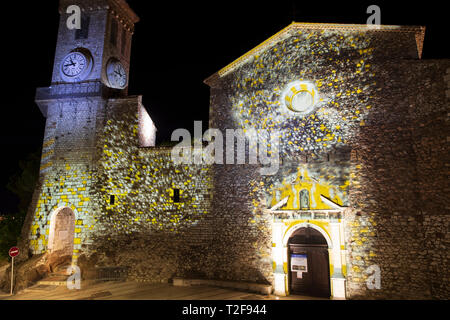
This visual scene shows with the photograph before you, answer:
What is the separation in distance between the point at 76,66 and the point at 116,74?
6.27ft

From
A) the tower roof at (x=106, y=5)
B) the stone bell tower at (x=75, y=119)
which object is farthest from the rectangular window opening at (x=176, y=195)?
the tower roof at (x=106, y=5)

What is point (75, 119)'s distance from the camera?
13117 mm

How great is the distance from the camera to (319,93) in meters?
10.1

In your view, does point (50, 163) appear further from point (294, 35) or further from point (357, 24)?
point (357, 24)

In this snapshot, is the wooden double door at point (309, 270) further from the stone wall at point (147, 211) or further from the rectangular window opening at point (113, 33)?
the rectangular window opening at point (113, 33)

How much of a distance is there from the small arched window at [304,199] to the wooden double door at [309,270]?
136 centimetres

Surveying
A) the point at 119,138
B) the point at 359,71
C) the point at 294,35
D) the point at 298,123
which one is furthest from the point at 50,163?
the point at 359,71

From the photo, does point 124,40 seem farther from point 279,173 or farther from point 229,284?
point 229,284

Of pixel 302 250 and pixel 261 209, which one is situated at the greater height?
pixel 261 209

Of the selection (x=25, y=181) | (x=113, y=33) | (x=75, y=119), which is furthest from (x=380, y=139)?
(x=25, y=181)

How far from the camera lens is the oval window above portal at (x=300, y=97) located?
33.9ft

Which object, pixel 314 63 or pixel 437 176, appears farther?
pixel 314 63

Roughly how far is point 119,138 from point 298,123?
8.25m

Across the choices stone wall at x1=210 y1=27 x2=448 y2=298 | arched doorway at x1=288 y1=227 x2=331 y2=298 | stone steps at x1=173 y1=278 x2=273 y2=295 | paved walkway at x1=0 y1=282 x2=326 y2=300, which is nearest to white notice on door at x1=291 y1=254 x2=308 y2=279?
arched doorway at x1=288 y1=227 x2=331 y2=298
